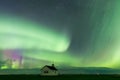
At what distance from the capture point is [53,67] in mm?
117875

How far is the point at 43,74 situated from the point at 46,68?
343 centimetres

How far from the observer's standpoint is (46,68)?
115688 millimetres

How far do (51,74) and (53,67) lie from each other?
16.9ft

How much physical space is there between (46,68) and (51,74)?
3585mm

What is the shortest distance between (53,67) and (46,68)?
10.5ft

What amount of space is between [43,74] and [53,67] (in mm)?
6250

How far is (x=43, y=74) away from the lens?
4444 inches

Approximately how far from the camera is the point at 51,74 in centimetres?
11312
